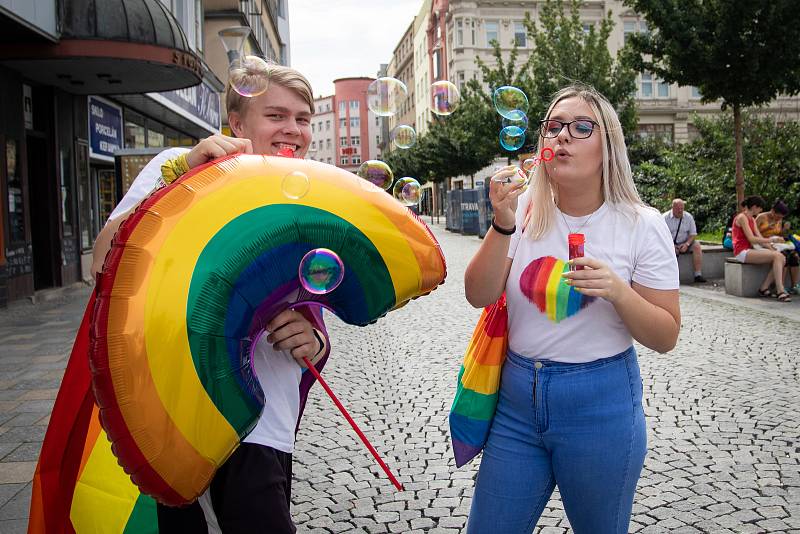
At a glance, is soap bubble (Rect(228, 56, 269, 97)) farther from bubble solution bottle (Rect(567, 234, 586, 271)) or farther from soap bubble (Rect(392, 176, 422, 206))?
soap bubble (Rect(392, 176, 422, 206))

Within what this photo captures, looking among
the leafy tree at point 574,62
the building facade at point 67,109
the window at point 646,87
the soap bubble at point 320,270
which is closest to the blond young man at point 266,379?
the soap bubble at point 320,270

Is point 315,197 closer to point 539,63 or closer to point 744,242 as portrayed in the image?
point 744,242

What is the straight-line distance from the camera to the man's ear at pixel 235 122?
1.98 metres

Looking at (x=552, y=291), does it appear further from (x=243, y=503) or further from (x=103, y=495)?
(x=103, y=495)

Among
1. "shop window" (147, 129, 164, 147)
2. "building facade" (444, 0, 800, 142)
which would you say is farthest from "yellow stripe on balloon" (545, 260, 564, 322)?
"building facade" (444, 0, 800, 142)

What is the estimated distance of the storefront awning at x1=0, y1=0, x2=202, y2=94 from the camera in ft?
33.7

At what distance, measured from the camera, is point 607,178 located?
2.15 m

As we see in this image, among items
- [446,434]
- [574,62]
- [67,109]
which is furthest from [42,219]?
[574,62]

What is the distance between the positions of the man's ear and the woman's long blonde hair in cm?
89

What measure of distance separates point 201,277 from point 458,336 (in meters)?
6.76

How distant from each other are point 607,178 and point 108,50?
33.4 feet

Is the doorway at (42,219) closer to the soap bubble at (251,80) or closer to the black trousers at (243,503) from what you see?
the soap bubble at (251,80)

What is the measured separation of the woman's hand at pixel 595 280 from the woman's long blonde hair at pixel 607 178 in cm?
26

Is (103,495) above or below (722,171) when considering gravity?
below
